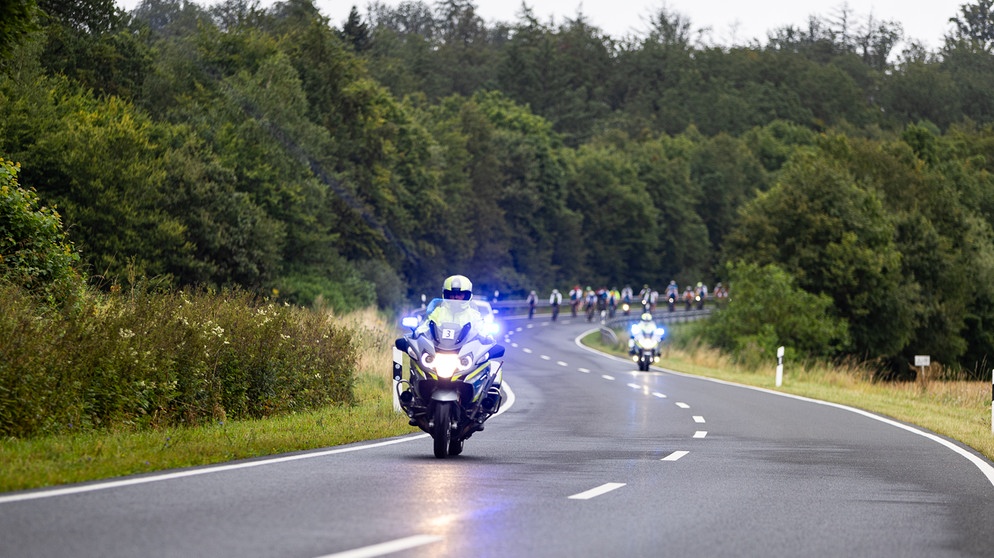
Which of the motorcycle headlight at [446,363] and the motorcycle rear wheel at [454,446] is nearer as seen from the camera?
the motorcycle headlight at [446,363]

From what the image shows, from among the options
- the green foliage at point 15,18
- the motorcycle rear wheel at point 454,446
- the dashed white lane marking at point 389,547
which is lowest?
the motorcycle rear wheel at point 454,446

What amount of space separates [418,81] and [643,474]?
123m

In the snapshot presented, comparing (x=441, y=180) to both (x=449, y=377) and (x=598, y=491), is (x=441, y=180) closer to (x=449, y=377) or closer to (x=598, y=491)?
(x=449, y=377)

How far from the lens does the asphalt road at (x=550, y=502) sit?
8219 millimetres

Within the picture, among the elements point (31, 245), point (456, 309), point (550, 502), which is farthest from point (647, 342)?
point (550, 502)

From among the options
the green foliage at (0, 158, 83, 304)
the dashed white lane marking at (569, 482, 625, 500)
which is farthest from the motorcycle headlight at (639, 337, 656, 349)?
the dashed white lane marking at (569, 482, 625, 500)

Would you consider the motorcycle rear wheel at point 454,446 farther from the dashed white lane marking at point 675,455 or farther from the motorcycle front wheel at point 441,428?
the dashed white lane marking at point 675,455

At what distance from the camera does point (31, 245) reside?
19.5 m

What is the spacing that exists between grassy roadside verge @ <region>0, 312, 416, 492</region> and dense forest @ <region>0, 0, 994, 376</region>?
18.6 feet

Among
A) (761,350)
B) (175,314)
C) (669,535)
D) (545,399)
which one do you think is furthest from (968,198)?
(669,535)

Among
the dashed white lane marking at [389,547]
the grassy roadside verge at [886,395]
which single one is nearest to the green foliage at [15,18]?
the dashed white lane marking at [389,547]

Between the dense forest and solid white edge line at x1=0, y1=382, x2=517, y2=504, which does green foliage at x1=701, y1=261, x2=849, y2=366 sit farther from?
solid white edge line at x1=0, y1=382, x2=517, y2=504

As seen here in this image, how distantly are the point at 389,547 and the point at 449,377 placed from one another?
6.06 m

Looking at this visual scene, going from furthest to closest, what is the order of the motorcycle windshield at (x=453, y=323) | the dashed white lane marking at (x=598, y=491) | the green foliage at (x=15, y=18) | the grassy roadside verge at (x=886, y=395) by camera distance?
the grassy roadside verge at (x=886, y=395) < the green foliage at (x=15, y=18) < the motorcycle windshield at (x=453, y=323) < the dashed white lane marking at (x=598, y=491)
